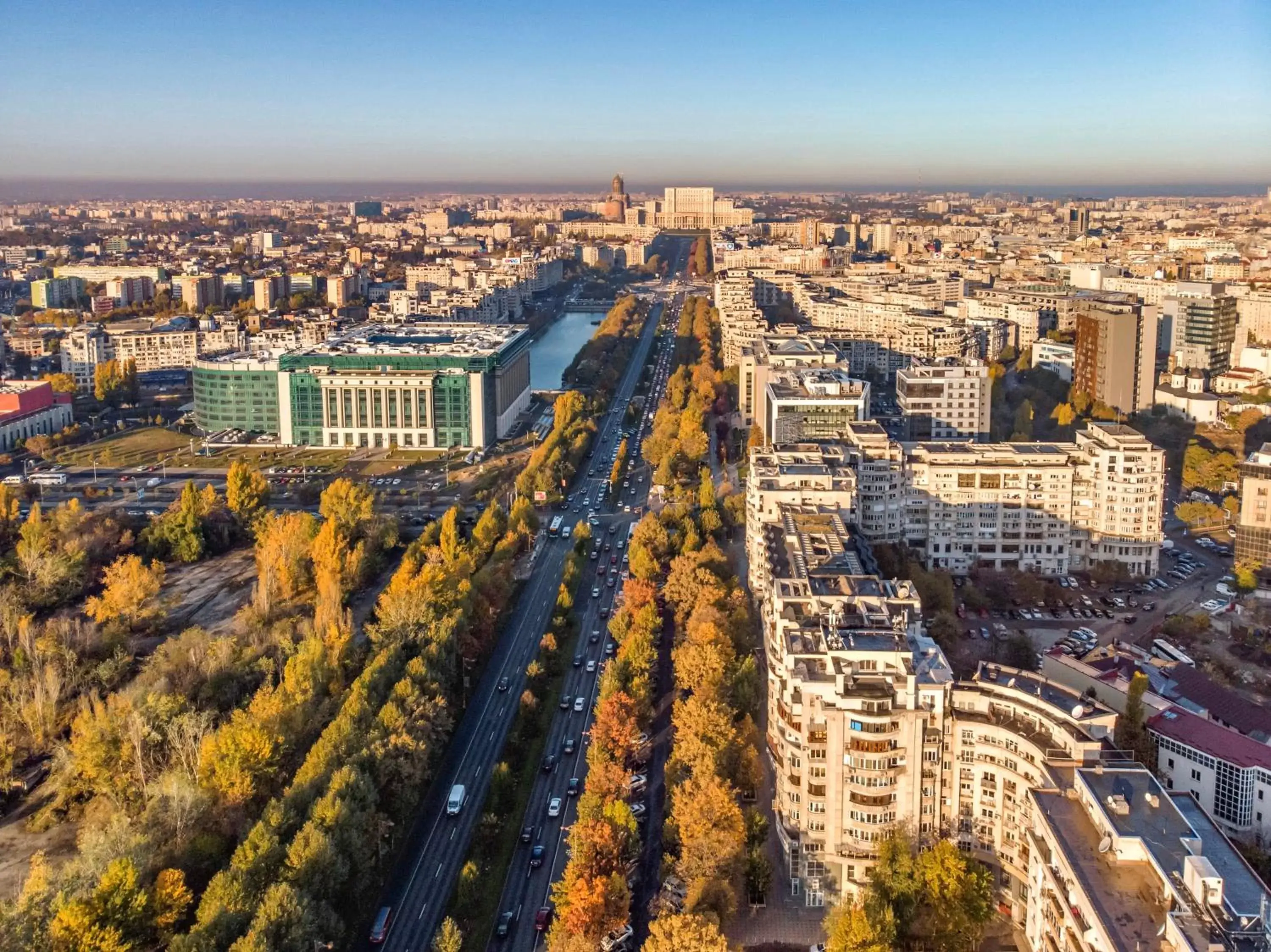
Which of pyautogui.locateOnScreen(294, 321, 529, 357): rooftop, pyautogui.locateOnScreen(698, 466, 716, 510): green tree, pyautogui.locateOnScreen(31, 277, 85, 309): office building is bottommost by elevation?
pyautogui.locateOnScreen(698, 466, 716, 510): green tree

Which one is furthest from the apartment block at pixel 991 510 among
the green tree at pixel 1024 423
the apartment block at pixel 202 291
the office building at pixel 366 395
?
the apartment block at pixel 202 291

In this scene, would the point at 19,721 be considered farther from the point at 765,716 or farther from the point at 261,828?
the point at 765,716

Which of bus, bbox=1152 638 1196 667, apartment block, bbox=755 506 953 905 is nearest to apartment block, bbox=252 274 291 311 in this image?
bus, bbox=1152 638 1196 667

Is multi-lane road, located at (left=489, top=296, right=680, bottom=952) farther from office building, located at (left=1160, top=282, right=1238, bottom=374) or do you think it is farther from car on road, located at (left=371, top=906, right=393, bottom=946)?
office building, located at (left=1160, top=282, right=1238, bottom=374)

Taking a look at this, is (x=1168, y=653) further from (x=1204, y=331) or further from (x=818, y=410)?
(x=1204, y=331)

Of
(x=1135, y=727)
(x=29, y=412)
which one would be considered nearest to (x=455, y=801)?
(x=1135, y=727)

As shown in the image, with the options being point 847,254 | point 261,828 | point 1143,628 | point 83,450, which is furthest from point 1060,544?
point 847,254
